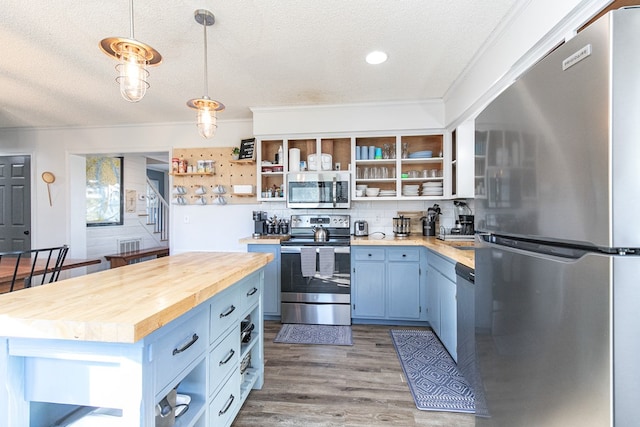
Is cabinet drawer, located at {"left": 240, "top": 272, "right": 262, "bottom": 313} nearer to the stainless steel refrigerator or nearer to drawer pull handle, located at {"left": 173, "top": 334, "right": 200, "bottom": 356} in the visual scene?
drawer pull handle, located at {"left": 173, "top": 334, "right": 200, "bottom": 356}

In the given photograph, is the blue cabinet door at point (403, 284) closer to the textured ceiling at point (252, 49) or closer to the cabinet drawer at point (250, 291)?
the cabinet drawer at point (250, 291)

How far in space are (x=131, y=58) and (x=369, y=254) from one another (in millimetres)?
2521

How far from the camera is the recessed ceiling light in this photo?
7.48 ft

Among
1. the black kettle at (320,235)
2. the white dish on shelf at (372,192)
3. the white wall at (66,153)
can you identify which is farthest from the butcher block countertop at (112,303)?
the white wall at (66,153)

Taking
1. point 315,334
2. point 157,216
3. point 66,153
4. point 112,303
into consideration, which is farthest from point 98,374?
point 157,216

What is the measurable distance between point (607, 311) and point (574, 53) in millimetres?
581

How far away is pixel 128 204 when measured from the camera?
512cm

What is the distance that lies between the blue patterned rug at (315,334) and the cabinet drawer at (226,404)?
1195 millimetres

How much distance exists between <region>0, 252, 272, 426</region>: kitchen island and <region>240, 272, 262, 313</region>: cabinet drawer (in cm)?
38

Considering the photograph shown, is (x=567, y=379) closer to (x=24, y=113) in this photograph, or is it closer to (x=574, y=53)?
(x=574, y=53)

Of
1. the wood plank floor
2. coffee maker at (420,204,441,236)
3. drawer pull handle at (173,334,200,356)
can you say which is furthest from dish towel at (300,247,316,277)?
drawer pull handle at (173,334,200,356)

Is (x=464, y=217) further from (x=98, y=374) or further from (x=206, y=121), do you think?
(x=98, y=374)

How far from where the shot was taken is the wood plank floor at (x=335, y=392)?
1.70 meters

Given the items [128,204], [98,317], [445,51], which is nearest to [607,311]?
[98,317]
